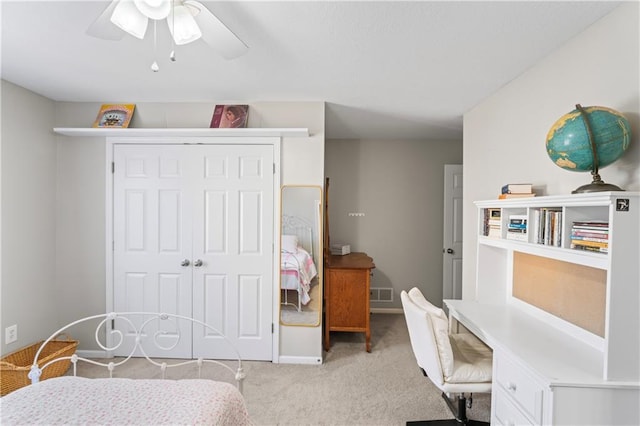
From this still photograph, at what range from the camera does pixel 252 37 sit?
1.90 meters

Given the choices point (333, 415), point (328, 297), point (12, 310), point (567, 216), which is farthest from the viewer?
point (328, 297)

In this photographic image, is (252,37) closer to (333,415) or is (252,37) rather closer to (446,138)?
(333,415)

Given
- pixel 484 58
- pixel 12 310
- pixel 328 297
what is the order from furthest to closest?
pixel 328 297 → pixel 12 310 → pixel 484 58

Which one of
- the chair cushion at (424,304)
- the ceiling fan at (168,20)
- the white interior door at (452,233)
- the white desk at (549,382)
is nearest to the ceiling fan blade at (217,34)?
the ceiling fan at (168,20)

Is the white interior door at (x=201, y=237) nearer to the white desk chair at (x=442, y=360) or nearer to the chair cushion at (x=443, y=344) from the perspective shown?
the white desk chair at (x=442, y=360)

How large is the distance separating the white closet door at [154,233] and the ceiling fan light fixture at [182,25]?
5.81ft

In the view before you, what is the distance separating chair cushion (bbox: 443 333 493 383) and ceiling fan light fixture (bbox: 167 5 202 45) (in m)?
2.21

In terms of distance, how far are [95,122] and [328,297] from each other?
2.84 meters

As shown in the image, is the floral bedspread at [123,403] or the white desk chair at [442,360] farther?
the white desk chair at [442,360]

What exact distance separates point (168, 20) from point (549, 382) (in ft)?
7.30

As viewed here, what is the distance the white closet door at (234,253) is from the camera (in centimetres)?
312

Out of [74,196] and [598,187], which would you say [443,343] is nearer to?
[598,187]

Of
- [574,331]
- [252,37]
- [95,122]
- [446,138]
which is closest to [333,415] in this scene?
[574,331]

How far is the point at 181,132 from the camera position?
2969 millimetres
